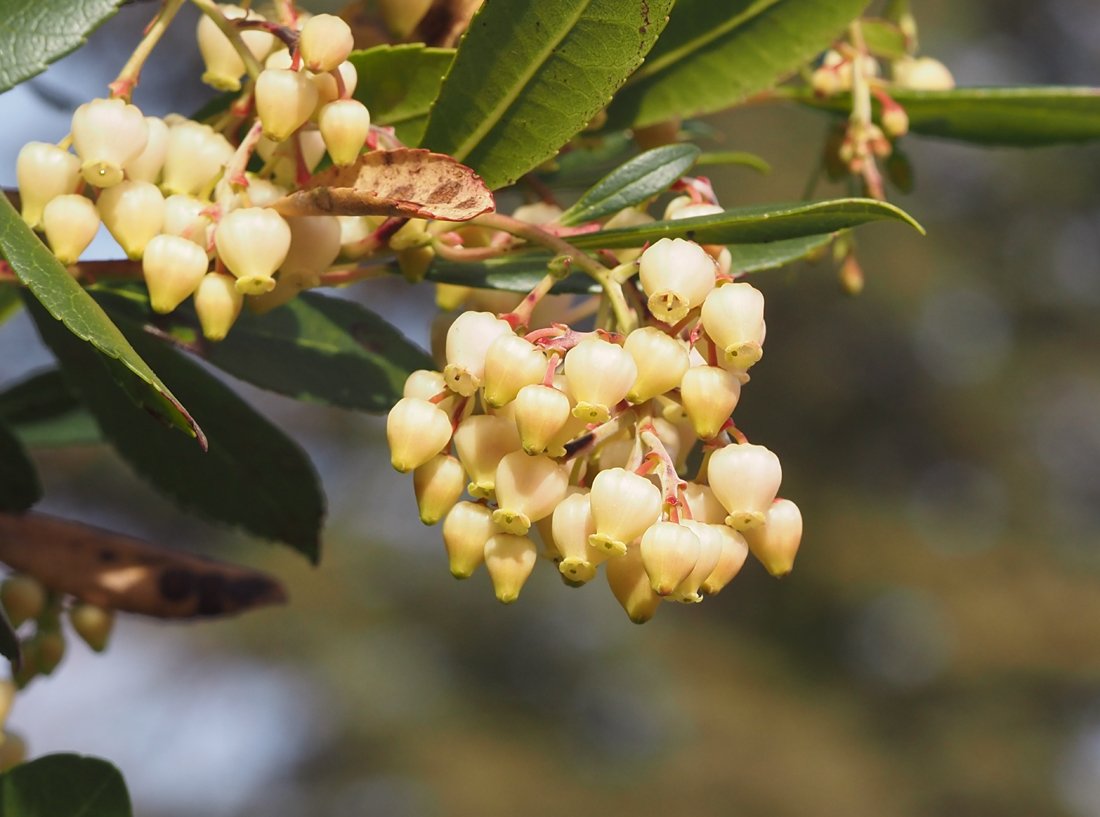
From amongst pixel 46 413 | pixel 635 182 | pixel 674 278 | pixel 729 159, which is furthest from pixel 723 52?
pixel 46 413

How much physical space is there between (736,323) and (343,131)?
20cm

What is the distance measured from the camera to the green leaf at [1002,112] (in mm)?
881

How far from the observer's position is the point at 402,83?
2.41 feet

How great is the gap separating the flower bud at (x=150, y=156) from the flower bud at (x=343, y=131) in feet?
0.30

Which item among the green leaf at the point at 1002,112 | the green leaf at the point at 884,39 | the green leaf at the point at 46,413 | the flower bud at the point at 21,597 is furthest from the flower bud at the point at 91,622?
the green leaf at the point at 884,39

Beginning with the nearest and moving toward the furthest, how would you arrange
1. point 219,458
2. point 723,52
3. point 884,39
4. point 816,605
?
point 723,52, point 219,458, point 884,39, point 816,605

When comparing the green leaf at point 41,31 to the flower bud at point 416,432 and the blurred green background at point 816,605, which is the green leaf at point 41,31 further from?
the blurred green background at point 816,605

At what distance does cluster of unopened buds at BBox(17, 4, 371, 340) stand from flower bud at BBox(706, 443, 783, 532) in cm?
22

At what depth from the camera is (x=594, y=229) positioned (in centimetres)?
67

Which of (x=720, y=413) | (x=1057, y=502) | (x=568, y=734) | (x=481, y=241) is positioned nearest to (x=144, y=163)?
(x=481, y=241)

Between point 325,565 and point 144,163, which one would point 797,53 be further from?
point 325,565

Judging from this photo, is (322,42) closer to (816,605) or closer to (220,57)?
(220,57)

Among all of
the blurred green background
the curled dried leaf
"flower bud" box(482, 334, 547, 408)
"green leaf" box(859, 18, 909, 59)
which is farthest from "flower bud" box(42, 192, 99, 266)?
the blurred green background

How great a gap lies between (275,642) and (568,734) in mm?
2034
